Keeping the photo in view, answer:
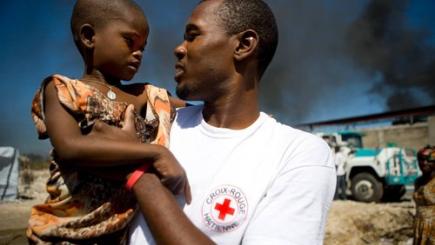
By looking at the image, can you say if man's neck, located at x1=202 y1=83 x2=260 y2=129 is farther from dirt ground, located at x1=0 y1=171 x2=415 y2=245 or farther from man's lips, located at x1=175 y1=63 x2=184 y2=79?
dirt ground, located at x1=0 y1=171 x2=415 y2=245

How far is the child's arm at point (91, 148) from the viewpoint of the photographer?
127cm

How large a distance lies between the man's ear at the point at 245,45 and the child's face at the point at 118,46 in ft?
1.35

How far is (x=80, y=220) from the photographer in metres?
1.34

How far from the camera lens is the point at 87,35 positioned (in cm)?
160

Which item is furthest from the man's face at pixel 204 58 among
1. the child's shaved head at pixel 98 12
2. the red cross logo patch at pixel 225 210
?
the red cross logo patch at pixel 225 210

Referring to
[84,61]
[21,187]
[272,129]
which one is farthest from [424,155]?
[21,187]

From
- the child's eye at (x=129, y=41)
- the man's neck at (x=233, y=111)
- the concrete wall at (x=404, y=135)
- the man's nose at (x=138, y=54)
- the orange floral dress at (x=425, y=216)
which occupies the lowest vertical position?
the orange floral dress at (x=425, y=216)

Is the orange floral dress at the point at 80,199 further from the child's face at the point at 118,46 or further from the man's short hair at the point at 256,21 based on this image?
the man's short hair at the point at 256,21

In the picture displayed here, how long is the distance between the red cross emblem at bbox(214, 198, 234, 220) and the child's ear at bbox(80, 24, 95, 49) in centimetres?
79

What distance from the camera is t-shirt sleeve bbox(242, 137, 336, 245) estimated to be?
1297 millimetres

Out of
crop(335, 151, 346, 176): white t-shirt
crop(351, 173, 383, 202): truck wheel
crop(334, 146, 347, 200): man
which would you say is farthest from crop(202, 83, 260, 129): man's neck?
crop(351, 173, 383, 202): truck wheel

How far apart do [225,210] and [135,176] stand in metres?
0.32

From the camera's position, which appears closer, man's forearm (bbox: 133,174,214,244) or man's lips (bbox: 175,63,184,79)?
man's forearm (bbox: 133,174,214,244)

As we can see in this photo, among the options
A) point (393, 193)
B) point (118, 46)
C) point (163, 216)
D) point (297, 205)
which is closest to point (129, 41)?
point (118, 46)
